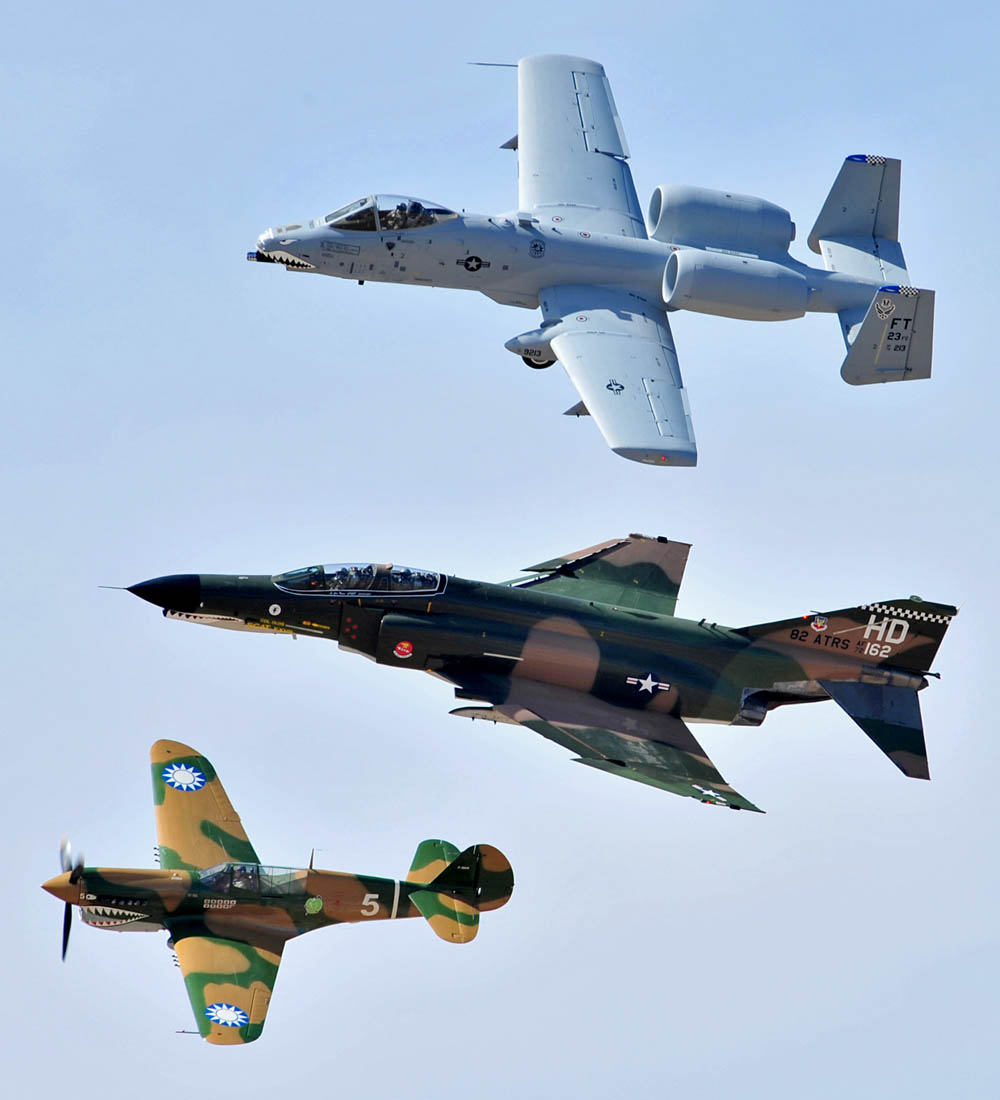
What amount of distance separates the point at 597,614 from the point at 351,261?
945cm

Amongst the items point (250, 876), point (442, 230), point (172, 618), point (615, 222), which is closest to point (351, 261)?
point (442, 230)

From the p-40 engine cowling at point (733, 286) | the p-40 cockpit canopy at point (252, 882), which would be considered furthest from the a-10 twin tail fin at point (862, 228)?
the p-40 cockpit canopy at point (252, 882)

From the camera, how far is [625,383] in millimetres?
44219

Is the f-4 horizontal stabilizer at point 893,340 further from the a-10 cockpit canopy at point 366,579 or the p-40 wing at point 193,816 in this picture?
the p-40 wing at point 193,816

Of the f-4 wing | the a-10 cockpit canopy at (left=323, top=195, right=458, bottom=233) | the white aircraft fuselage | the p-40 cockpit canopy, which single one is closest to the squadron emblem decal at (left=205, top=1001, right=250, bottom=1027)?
the p-40 cockpit canopy

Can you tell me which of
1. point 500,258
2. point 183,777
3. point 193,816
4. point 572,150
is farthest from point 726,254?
point 193,816

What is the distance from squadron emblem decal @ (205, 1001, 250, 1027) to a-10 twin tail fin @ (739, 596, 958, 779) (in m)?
11.1

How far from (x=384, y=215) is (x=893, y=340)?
9984mm

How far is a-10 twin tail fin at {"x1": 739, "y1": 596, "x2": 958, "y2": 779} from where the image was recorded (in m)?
41.5

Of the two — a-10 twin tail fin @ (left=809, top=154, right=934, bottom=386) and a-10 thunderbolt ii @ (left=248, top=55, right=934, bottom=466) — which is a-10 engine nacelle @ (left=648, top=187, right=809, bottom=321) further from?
a-10 twin tail fin @ (left=809, top=154, right=934, bottom=386)

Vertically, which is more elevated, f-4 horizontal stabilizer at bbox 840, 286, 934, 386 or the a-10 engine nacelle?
the a-10 engine nacelle

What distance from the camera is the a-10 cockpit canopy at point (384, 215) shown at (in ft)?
149

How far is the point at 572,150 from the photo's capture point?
49.0m

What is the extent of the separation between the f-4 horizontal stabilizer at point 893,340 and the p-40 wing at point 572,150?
525 centimetres
